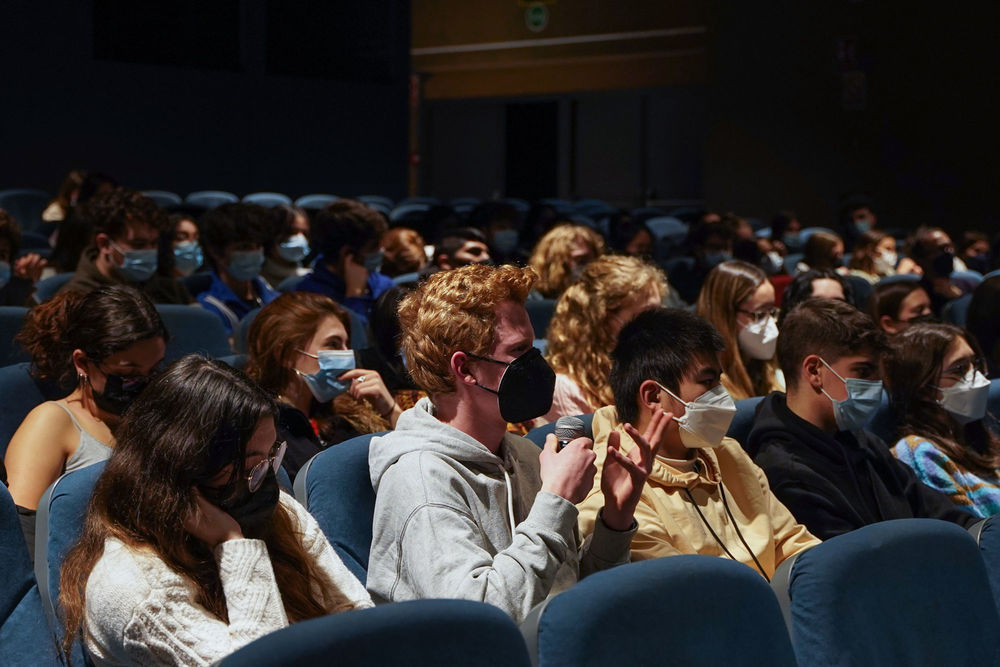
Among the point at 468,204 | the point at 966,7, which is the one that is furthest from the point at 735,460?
the point at 966,7

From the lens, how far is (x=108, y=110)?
11242mm

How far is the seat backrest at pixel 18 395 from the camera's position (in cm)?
304

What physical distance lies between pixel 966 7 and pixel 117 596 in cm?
1371

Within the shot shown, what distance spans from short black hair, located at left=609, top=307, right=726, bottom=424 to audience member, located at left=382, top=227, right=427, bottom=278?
3.91 metres

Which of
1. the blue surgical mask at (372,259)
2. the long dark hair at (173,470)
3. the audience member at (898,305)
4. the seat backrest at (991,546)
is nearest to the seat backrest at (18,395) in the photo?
the long dark hair at (173,470)

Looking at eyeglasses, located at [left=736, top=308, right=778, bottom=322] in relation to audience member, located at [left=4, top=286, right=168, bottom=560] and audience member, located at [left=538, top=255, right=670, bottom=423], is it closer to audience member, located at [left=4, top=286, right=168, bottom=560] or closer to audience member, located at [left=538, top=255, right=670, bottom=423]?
audience member, located at [left=538, top=255, right=670, bottom=423]

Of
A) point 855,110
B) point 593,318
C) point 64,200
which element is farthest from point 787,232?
point 593,318

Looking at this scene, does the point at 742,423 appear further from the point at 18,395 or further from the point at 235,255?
the point at 235,255

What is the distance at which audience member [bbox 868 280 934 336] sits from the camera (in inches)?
174

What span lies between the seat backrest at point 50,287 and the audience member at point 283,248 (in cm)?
178

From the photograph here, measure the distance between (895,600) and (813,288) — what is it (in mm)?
2735

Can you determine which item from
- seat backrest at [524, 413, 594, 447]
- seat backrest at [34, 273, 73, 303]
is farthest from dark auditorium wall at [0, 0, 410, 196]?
seat backrest at [524, 413, 594, 447]

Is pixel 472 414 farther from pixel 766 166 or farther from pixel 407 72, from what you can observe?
pixel 766 166

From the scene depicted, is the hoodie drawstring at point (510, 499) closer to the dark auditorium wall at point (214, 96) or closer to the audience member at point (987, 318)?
the audience member at point (987, 318)
